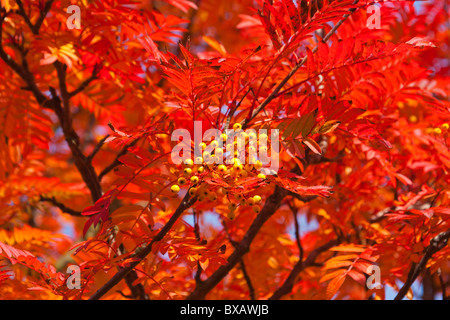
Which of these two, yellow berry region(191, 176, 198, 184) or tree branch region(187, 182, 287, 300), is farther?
tree branch region(187, 182, 287, 300)

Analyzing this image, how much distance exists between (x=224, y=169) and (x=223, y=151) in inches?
2.8

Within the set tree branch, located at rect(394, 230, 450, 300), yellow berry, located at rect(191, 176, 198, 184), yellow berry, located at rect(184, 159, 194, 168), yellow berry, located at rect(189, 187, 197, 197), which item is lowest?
tree branch, located at rect(394, 230, 450, 300)

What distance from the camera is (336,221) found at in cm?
221

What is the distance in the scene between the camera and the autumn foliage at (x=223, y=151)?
1.34m

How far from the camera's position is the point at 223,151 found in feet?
4.18

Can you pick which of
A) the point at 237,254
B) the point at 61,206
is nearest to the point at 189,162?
the point at 237,254

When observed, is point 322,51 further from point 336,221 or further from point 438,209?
point 336,221

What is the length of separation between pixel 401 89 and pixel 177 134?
3.83 feet

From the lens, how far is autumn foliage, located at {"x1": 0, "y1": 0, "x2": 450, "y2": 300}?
1344 millimetres

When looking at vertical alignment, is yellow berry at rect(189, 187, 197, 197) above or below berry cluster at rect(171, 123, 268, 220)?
below

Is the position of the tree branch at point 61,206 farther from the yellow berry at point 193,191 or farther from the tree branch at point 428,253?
the tree branch at point 428,253

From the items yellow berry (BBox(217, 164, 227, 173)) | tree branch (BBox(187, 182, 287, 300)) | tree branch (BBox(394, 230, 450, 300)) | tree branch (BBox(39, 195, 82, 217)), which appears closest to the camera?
yellow berry (BBox(217, 164, 227, 173))

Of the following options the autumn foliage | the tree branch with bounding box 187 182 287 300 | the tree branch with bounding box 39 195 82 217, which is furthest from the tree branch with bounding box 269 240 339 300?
the tree branch with bounding box 39 195 82 217

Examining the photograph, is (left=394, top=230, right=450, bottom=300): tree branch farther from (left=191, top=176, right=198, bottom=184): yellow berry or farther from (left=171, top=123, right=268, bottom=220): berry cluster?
(left=191, top=176, right=198, bottom=184): yellow berry
